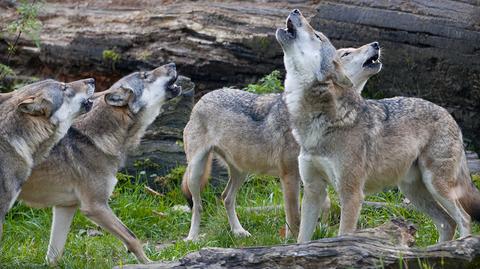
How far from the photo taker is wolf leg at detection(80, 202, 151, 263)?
8125 millimetres

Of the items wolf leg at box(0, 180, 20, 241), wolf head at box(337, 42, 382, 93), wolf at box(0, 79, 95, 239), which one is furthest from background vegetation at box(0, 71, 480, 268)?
wolf head at box(337, 42, 382, 93)

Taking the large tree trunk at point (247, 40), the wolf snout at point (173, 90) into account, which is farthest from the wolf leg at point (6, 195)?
the large tree trunk at point (247, 40)

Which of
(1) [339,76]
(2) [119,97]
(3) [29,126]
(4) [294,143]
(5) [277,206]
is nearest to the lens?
(3) [29,126]

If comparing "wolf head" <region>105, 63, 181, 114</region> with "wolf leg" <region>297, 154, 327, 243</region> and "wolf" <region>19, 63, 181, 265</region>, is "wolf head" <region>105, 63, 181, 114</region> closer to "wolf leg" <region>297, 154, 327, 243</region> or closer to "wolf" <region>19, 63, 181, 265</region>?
"wolf" <region>19, 63, 181, 265</region>

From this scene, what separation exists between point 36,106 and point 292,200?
2.70 metres

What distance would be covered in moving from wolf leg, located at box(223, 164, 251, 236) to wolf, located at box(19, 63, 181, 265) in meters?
1.38

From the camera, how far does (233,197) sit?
9742 millimetres

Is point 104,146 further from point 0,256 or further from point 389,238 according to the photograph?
point 389,238

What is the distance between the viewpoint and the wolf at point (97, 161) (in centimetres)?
828

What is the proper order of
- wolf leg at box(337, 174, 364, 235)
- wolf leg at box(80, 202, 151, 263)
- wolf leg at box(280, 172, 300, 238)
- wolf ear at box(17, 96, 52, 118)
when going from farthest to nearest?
wolf leg at box(280, 172, 300, 238) → wolf leg at box(80, 202, 151, 263) → wolf leg at box(337, 174, 364, 235) → wolf ear at box(17, 96, 52, 118)

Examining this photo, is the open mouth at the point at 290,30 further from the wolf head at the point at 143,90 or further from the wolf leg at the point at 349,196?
the wolf head at the point at 143,90

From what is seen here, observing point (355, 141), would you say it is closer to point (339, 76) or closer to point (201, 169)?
point (339, 76)

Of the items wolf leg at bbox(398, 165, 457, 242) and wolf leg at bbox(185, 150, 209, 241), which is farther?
wolf leg at bbox(185, 150, 209, 241)

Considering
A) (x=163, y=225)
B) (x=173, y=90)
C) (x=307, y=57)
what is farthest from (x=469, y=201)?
(x=163, y=225)
